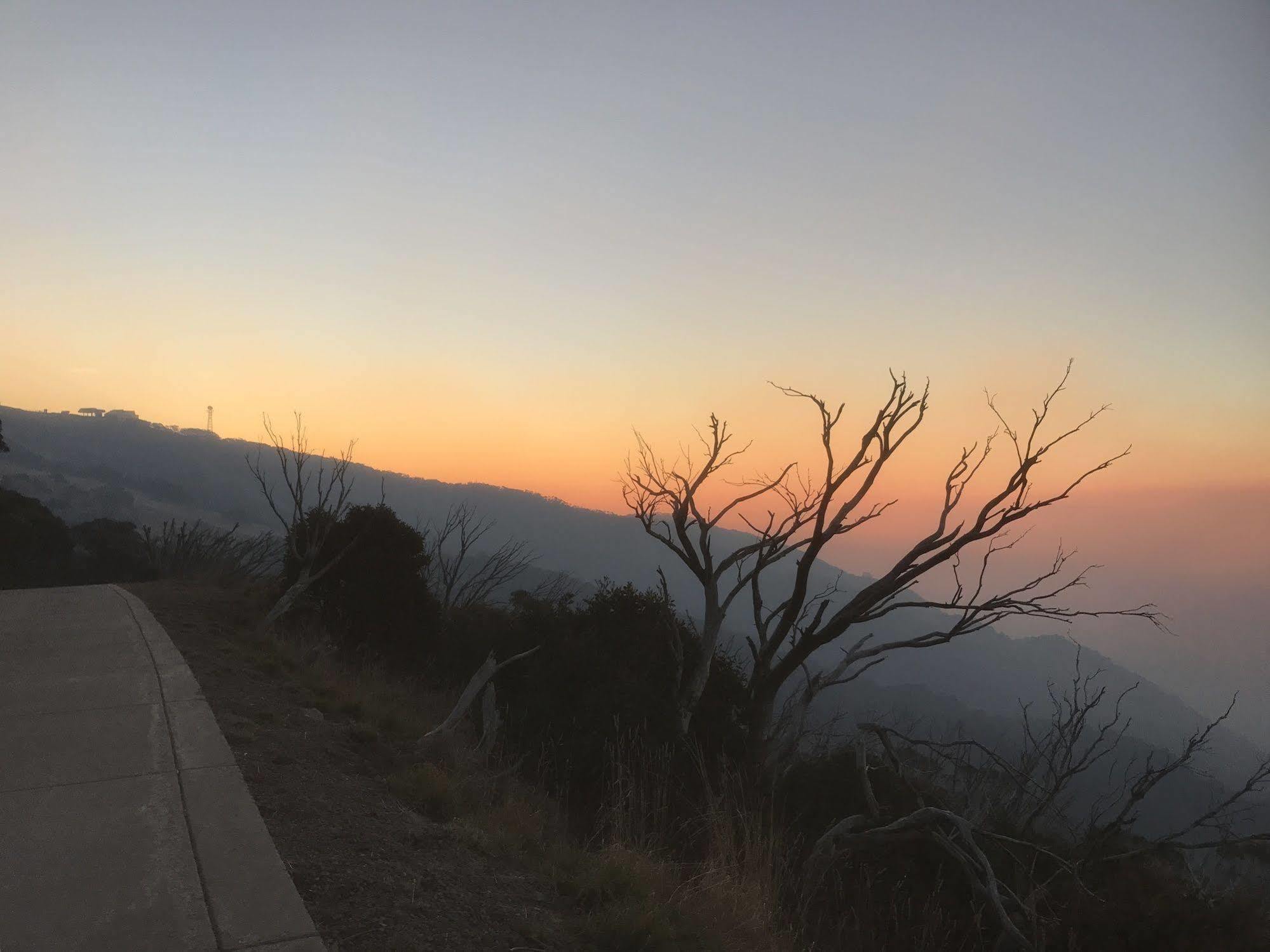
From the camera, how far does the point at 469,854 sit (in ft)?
14.6

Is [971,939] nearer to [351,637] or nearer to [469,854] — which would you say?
[469,854]

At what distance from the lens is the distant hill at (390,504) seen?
346 ft

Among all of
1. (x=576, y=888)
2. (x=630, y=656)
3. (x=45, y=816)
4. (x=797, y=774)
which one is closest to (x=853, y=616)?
(x=797, y=774)

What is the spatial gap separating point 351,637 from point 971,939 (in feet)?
34.3

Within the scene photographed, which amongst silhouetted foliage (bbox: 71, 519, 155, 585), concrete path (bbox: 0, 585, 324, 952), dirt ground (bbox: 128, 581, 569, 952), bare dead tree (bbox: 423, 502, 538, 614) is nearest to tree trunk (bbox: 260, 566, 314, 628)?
concrete path (bbox: 0, 585, 324, 952)

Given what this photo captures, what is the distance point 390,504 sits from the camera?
110 meters

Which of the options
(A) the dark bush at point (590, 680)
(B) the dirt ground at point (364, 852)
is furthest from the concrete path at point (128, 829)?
(A) the dark bush at point (590, 680)

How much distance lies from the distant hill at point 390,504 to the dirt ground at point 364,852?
91.8m

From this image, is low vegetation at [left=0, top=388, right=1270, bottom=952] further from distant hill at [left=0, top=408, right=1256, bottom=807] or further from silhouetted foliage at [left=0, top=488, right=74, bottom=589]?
distant hill at [left=0, top=408, right=1256, bottom=807]

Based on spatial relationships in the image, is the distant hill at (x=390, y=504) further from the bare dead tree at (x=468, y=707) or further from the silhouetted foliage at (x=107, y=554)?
the bare dead tree at (x=468, y=707)

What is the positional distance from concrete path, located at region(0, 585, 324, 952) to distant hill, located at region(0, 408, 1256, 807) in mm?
92043

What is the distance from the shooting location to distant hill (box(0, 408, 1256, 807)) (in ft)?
346

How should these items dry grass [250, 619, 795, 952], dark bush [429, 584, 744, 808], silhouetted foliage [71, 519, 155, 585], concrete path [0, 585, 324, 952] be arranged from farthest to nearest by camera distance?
silhouetted foliage [71, 519, 155, 585]
dark bush [429, 584, 744, 808]
dry grass [250, 619, 795, 952]
concrete path [0, 585, 324, 952]

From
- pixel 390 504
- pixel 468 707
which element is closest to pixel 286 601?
pixel 468 707
